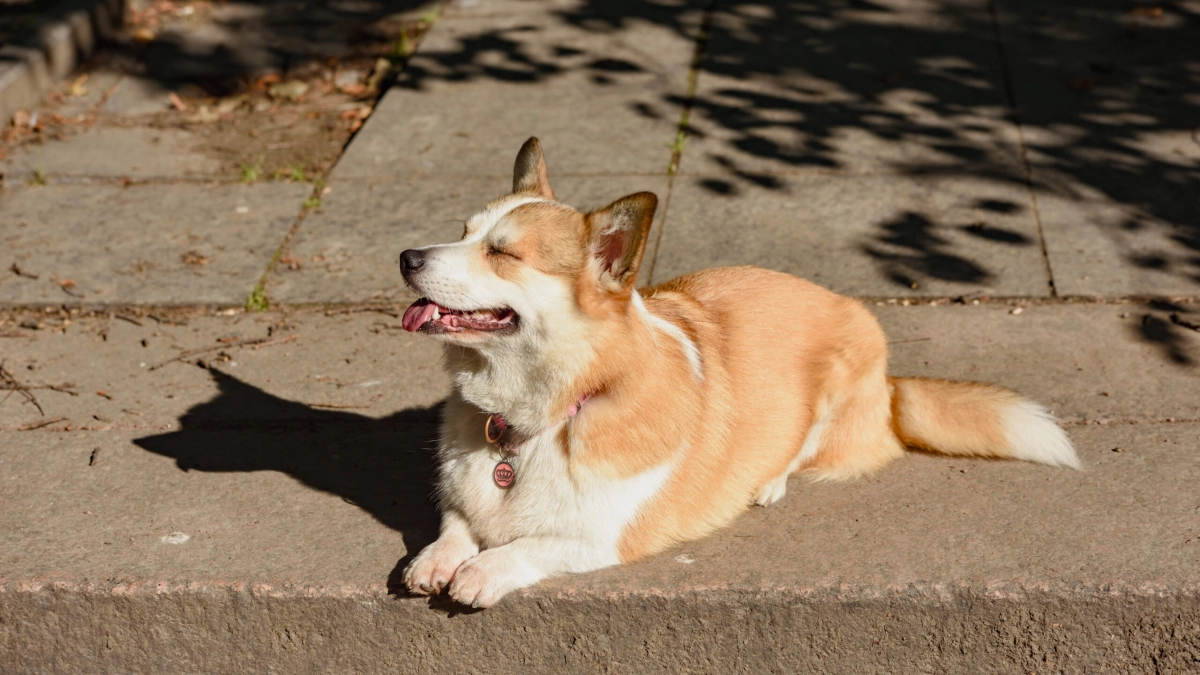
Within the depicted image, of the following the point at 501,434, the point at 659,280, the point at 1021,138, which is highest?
the point at 501,434

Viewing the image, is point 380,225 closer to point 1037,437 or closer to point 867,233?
point 867,233

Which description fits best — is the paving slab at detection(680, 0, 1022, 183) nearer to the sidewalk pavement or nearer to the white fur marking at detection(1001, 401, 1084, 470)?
the sidewalk pavement

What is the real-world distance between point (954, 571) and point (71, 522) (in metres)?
2.94

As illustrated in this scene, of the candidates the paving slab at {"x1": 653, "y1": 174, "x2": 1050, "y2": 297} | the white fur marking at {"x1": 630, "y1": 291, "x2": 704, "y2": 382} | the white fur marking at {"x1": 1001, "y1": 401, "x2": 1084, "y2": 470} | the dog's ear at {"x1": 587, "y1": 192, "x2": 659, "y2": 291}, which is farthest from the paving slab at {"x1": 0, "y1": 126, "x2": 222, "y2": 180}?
Answer: the white fur marking at {"x1": 1001, "y1": 401, "x2": 1084, "y2": 470}

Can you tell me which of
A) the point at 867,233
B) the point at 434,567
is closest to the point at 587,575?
the point at 434,567

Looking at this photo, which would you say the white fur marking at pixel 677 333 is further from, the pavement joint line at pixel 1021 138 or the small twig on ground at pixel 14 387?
the small twig on ground at pixel 14 387

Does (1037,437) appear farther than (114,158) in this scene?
No

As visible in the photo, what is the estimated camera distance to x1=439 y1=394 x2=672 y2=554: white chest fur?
11.1ft

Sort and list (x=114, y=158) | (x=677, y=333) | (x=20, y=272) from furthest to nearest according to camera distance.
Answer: (x=114, y=158) → (x=20, y=272) → (x=677, y=333)

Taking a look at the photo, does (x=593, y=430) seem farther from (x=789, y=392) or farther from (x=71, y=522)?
(x=71, y=522)

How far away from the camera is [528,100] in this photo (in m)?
7.27

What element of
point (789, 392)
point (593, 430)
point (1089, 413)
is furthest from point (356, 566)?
point (1089, 413)

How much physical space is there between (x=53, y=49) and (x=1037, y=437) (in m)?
6.85

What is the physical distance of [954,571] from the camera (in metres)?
3.47
